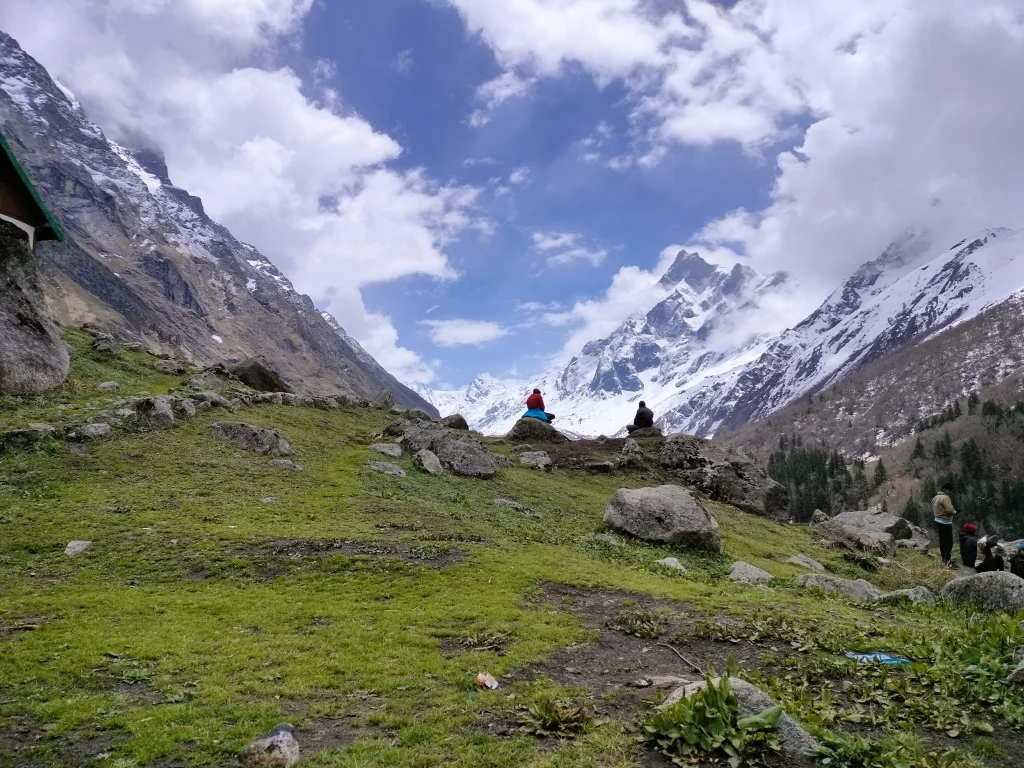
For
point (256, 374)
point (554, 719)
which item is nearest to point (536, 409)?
point (256, 374)

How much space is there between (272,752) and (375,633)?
5.79 meters

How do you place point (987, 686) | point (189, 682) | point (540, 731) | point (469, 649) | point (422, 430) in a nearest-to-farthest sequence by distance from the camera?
point (540, 731)
point (987, 686)
point (189, 682)
point (469, 649)
point (422, 430)

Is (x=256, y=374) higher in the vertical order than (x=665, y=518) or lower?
higher

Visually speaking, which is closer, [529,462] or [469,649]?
[469,649]

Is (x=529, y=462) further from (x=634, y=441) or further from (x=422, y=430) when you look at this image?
(x=634, y=441)

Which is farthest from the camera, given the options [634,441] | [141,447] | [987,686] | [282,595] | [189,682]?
[634,441]

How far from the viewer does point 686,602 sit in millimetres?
17859

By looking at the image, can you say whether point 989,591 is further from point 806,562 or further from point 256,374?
point 256,374

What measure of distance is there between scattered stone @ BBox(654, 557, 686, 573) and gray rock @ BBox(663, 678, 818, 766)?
14024mm

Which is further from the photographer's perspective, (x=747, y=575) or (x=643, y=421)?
(x=643, y=421)

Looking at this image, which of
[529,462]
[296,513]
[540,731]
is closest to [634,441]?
[529,462]

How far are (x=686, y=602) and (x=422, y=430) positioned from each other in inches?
1048

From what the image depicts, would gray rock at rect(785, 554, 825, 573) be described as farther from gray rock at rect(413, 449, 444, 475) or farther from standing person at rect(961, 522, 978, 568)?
gray rock at rect(413, 449, 444, 475)

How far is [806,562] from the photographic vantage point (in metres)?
32.1
